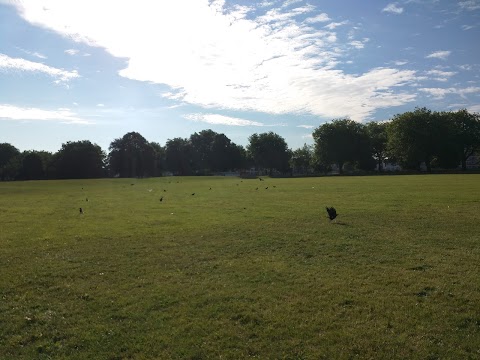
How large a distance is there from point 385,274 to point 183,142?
16671 cm

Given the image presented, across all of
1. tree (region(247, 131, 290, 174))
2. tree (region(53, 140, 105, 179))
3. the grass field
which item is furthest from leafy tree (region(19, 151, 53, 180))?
the grass field

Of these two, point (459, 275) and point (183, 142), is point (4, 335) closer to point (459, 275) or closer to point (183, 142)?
point (459, 275)

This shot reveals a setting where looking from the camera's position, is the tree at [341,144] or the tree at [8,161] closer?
the tree at [8,161]

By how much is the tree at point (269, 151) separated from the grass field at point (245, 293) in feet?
500

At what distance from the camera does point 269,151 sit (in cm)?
16988

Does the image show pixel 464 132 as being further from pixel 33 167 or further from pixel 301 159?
pixel 33 167

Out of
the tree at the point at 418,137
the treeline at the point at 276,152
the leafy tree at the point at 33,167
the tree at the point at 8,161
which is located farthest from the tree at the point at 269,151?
the tree at the point at 8,161

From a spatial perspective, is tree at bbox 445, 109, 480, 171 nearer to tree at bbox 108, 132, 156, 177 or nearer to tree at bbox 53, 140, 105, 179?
tree at bbox 108, 132, 156, 177

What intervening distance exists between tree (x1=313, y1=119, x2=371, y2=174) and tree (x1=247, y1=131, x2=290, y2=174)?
34.2 m

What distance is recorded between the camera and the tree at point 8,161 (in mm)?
127363

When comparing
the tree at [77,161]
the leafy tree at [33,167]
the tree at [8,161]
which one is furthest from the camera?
the tree at [8,161]

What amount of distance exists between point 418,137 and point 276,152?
71409 mm

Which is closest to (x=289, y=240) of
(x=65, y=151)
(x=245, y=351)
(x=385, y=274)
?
(x=385, y=274)

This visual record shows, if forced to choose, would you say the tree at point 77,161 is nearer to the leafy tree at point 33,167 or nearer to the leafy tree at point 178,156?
the leafy tree at point 33,167
